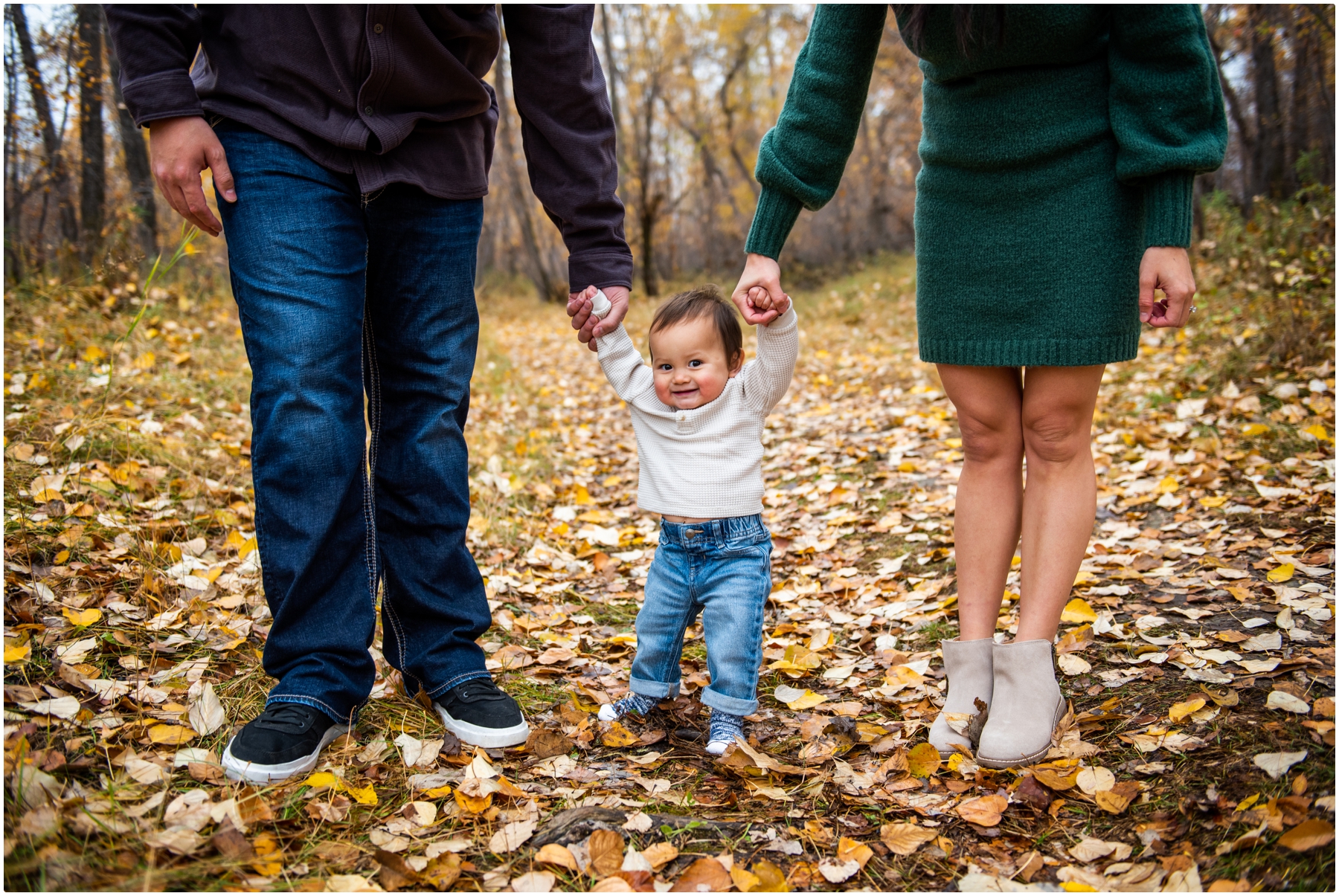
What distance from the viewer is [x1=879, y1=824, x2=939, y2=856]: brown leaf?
5.34ft

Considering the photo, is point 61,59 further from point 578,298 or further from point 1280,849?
point 1280,849

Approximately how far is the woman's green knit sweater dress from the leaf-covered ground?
35.4 inches

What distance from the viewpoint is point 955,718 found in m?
1.98

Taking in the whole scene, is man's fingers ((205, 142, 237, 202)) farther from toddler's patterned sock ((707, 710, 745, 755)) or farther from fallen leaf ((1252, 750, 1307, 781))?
fallen leaf ((1252, 750, 1307, 781))

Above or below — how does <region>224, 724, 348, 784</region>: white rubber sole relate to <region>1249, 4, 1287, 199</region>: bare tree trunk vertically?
below

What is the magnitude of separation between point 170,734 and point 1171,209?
2.29m

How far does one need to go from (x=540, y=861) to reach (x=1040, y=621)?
1182mm

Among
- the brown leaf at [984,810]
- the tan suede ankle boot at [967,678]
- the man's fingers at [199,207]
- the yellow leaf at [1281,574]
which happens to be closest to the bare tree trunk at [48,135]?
the man's fingers at [199,207]

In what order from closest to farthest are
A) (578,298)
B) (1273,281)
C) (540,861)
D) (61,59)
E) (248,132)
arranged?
(540,861)
(248,132)
(578,298)
(1273,281)
(61,59)

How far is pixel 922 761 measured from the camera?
74.9 inches

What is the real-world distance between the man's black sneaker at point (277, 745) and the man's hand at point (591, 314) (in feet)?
3.41

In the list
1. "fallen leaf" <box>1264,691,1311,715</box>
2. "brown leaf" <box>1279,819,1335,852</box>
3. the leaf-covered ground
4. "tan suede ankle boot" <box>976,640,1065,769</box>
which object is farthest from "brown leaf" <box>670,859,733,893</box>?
"fallen leaf" <box>1264,691,1311,715</box>

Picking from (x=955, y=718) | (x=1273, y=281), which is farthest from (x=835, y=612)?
(x=1273, y=281)

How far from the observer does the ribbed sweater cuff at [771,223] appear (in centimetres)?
203
